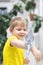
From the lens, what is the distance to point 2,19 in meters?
1.76

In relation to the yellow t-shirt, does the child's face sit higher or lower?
higher

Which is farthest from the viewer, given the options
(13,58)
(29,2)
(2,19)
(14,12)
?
(29,2)

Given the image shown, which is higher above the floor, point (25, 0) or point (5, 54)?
point (25, 0)

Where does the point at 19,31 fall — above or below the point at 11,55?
above

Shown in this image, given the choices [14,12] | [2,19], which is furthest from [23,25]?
[14,12]

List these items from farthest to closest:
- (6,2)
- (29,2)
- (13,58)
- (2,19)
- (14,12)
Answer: (6,2) < (29,2) < (14,12) < (2,19) < (13,58)

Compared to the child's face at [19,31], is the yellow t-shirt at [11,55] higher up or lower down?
lower down

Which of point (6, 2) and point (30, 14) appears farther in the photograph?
point (6, 2)

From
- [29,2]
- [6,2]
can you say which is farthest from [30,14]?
[6,2]

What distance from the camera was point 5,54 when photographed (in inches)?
37.3

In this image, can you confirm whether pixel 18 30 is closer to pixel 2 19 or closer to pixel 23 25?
pixel 23 25

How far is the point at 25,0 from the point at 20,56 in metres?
1.25

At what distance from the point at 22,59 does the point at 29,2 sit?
49.2 inches

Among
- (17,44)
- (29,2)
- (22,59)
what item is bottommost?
(22,59)
